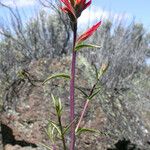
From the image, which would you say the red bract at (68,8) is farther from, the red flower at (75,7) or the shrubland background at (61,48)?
the shrubland background at (61,48)

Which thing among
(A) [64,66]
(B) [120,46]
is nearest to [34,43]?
(B) [120,46]

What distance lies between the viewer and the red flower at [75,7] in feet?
5.97

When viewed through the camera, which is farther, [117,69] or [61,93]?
[117,69]

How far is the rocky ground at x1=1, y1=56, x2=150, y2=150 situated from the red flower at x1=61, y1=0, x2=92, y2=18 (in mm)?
1949

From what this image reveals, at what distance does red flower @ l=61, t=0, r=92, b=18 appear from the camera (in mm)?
1818

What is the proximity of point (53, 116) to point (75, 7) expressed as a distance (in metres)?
2.13

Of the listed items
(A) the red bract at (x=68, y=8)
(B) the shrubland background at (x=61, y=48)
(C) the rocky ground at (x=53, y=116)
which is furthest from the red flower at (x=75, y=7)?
(B) the shrubland background at (x=61, y=48)

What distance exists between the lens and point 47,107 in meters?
3.93

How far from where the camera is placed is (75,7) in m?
1.84

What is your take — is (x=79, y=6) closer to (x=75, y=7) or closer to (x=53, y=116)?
(x=75, y=7)

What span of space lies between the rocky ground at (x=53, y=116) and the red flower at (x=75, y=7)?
1.95 m

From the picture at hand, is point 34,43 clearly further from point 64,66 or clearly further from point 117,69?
point 64,66

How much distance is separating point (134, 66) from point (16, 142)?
1292cm

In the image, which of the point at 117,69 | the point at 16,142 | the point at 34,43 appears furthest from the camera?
the point at 34,43
